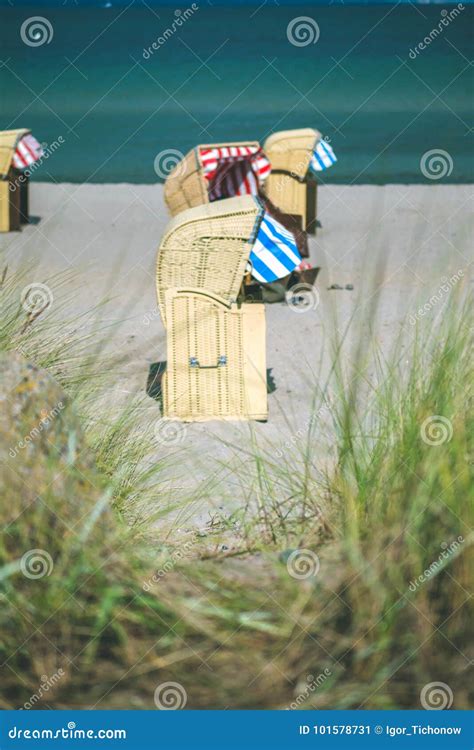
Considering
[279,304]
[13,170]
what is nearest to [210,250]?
[279,304]

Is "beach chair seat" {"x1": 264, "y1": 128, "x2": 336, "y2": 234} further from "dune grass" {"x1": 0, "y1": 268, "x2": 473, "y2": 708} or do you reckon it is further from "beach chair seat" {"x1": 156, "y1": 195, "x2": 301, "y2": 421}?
"dune grass" {"x1": 0, "y1": 268, "x2": 473, "y2": 708}

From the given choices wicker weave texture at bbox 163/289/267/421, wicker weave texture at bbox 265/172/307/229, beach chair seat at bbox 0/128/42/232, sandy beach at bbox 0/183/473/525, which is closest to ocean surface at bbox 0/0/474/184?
sandy beach at bbox 0/183/473/525

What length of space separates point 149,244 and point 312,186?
334 centimetres

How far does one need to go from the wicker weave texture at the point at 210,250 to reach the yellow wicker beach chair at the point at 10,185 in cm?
547

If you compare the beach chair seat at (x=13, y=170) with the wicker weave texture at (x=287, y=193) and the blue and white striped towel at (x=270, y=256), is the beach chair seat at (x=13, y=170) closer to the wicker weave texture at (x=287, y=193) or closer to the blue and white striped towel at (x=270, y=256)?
the wicker weave texture at (x=287, y=193)

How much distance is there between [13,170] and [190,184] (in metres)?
3.33

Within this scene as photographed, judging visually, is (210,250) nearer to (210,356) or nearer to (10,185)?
(210,356)

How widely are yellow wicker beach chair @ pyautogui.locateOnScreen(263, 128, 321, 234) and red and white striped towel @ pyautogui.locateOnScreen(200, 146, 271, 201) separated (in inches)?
27.6

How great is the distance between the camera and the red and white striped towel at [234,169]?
10820 millimetres

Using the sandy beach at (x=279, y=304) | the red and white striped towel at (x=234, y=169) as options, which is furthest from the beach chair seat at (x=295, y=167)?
the sandy beach at (x=279, y=304)

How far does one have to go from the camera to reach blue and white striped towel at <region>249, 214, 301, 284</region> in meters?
6.70

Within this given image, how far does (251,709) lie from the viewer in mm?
2180

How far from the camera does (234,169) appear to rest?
11.7 m

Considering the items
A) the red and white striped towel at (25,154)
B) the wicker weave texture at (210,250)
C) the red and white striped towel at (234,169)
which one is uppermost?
the red and white striped towel at (234,169)
